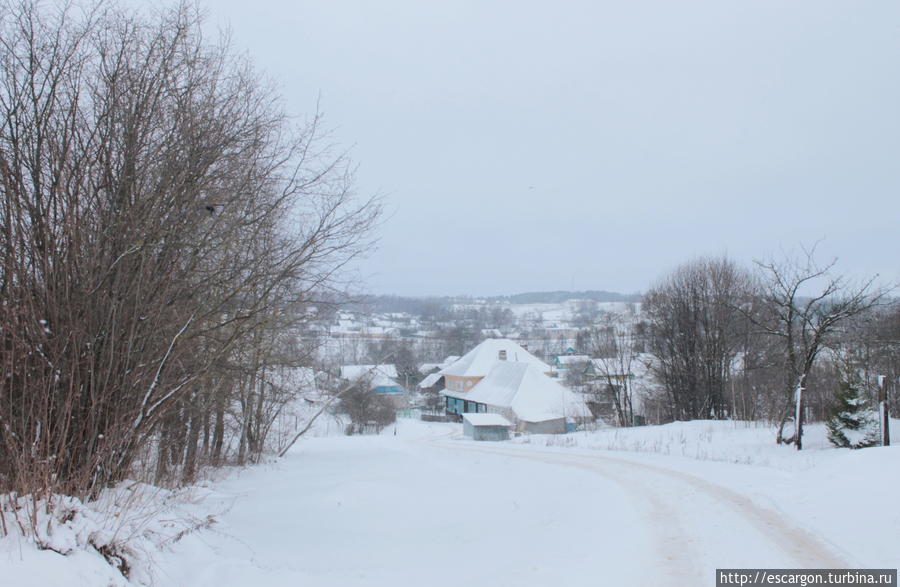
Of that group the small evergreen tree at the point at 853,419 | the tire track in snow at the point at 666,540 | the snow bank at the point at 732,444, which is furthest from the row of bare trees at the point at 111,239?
the small evergreen tree at the point at 853,419

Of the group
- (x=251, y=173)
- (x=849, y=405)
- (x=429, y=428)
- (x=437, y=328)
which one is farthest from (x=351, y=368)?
(x=437, y=328)

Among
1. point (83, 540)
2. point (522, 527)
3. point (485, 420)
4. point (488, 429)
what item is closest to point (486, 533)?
point (522, 527)

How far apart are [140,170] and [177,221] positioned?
610mm

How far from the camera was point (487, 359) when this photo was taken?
55438 mm

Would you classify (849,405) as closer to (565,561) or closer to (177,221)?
(565,561)

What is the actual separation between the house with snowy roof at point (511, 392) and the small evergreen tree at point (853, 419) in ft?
85.7

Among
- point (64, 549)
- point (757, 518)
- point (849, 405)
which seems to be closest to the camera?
point (64, 549)

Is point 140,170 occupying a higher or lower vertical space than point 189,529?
higher

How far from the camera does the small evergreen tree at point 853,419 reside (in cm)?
1384

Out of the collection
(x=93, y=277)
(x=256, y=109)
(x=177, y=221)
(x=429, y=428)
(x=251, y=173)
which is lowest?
(x=429, y=428)

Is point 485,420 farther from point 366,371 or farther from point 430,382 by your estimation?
point 430,382

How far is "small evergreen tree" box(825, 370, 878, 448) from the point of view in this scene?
45.4 ft

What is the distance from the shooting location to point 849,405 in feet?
46.2

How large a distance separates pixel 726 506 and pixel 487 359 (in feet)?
158
